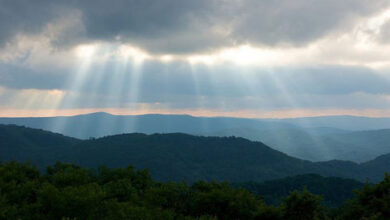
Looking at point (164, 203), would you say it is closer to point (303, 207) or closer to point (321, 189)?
point (303, 207)

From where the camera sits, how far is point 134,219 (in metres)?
24.9

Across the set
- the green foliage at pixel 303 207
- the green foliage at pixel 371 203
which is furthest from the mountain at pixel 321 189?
the green foliage at pixel 303 207

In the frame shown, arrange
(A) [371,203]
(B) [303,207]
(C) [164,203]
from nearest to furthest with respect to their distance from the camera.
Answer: (B) [303,207]
(A) [371,203]
(C) [164,203]

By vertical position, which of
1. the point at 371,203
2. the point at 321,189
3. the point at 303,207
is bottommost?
the point at 321,189

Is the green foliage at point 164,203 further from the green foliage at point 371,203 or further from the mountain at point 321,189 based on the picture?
the mountain at point 321,189

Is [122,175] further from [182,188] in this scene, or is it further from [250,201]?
[250,201]

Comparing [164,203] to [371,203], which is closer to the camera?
[371,203]

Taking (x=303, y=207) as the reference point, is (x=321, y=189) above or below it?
below

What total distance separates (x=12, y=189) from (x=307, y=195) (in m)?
32.1

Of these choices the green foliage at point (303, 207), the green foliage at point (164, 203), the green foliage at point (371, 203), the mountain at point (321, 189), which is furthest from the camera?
the mountain at point (321, 189)

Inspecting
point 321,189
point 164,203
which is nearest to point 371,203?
point 164,203

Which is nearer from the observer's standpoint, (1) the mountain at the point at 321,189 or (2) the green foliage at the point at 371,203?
(2) the green foliage at the point at 371,203

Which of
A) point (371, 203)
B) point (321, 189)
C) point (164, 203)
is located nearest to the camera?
point (371, 203)

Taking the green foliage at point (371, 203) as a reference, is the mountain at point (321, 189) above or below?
below
